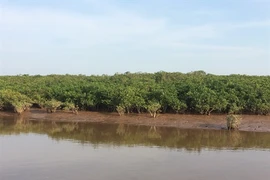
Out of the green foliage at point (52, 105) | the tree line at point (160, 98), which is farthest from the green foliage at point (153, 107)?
the green foliage at point (52, 105)

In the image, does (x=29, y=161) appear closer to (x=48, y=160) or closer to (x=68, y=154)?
(x=48, y=160)

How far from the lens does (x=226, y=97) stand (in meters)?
20.4

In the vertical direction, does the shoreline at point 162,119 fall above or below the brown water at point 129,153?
above

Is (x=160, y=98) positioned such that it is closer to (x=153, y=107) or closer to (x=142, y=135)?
(x=153, y=107)

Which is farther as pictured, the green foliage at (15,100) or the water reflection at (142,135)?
the green foliage at (15,100)

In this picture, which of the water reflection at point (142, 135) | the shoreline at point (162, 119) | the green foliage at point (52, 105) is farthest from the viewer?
the green foliage at point (52, 105)

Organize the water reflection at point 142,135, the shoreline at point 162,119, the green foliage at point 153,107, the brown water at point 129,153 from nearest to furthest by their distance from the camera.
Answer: the brown water at point 129,153, the water reflection at point 142,135, the shoreline at point 162,119, the green foliage at point 153,107

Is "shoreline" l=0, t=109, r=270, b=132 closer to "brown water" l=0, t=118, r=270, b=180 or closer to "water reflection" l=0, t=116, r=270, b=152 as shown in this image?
"water reflection" l=0, t=116, r=270, b=152

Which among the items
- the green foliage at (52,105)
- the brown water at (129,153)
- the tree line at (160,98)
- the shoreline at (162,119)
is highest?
the tree line at (160,98)

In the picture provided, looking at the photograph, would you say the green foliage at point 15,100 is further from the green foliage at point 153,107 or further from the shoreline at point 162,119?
the green foliage at point 153,107

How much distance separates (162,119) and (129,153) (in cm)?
789

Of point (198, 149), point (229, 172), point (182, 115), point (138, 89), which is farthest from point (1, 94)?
point (229, 172)

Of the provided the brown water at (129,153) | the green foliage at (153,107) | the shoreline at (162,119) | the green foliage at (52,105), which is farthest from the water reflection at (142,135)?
the green foliage at (52,105)

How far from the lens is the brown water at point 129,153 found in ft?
33.4
